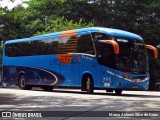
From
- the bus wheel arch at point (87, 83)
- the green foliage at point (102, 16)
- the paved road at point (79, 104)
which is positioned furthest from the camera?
the green foliage at point (102, 16)

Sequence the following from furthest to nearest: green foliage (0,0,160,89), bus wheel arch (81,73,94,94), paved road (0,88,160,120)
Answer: green foliage (0,0,160,89) < bus wheel arch (81,73,94,94) < paved road (0,88,160,120)

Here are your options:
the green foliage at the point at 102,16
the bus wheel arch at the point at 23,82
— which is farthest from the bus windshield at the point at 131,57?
the green foliage at the point at 102,16

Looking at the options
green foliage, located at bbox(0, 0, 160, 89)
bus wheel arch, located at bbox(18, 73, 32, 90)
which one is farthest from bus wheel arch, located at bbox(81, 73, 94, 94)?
green foliage, located at bbox(0, 0, 160, 89)

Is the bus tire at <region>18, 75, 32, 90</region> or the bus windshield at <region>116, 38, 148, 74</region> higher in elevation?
the bus windshield at <region>116, 38, 148, 74</region>

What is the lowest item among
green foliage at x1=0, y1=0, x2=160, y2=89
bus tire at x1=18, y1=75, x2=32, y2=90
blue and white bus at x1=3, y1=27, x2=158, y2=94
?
bus tire at x1=18, y1=75, x2=32, y2=90

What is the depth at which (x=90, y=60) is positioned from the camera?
20266 mm

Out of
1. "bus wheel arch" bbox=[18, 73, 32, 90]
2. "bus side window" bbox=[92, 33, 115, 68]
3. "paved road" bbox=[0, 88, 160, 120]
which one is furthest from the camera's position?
"bus wheel arch" bbox=[18, 73, 32, 90]

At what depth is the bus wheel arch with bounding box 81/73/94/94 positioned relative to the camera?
20500 millimetres

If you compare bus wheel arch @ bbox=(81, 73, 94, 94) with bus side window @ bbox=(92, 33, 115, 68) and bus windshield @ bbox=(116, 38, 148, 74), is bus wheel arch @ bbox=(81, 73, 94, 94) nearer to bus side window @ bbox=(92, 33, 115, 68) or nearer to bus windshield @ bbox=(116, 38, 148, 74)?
bus side window @ bbox=(92, 33, 115, 68)

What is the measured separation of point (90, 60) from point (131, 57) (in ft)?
7.33

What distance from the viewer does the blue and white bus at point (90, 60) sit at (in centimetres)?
1930

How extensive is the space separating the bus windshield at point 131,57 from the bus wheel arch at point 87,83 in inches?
83.6

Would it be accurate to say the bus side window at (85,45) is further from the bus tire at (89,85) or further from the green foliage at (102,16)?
the green foliage at (102,16)

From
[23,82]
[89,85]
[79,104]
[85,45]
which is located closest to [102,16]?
[23,82]
